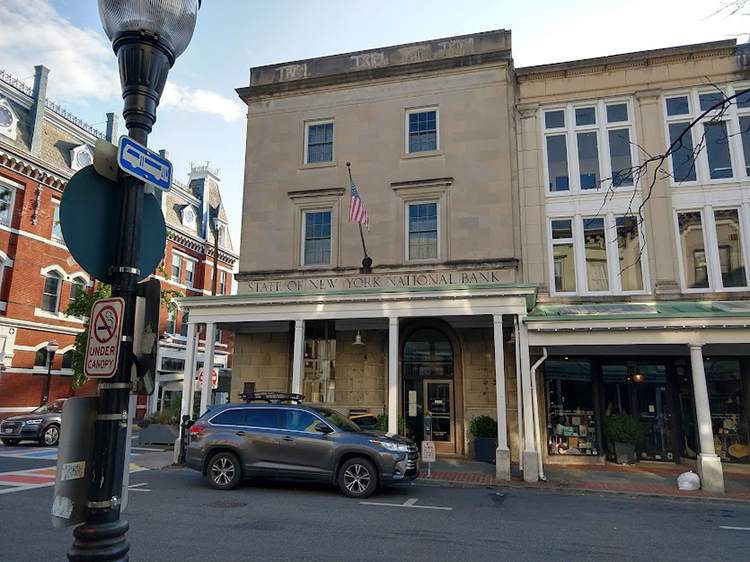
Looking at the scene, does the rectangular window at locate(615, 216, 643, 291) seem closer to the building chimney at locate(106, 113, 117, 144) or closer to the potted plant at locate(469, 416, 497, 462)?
the potted plant at locate(469, 416, 497, 462)

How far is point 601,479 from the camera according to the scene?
530 inches

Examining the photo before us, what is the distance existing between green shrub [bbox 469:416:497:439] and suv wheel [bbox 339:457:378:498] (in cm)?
569

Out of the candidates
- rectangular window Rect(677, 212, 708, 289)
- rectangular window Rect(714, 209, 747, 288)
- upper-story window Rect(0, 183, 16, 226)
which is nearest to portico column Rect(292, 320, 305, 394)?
rectangular window Rect(677, 212, 708, 289)

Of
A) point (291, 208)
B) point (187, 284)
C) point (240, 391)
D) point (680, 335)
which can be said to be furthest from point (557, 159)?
point (187, 284)

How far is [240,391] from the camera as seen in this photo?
1886cm

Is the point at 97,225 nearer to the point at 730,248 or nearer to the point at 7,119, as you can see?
the point at 730,248

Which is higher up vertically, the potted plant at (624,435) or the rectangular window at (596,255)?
the rectangular window at (596,255)

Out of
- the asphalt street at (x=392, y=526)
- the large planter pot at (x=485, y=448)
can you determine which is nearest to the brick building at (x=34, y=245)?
the asphalt street at (x=392, y=526)

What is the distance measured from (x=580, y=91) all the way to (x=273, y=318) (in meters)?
12.1

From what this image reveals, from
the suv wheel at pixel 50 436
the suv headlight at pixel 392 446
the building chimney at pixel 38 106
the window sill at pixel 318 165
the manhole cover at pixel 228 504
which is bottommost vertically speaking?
the manhole cover at pixel 228 504

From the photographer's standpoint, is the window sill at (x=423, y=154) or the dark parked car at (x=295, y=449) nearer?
the dark parked car at (x=295, y=449)

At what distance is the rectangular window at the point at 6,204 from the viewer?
25812 mm

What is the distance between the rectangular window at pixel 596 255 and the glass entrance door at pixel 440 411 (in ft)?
17.6

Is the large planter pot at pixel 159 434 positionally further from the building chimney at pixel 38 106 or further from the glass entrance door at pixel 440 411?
the building chimney at pixel 38 106
